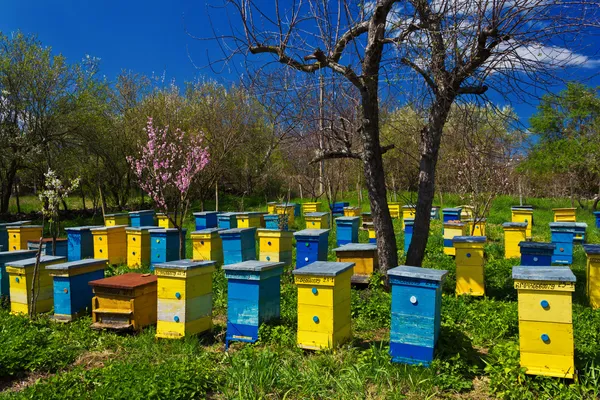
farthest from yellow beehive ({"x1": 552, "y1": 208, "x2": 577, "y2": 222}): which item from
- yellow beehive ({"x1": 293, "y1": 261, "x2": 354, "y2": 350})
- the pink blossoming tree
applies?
yellow beehive ({"x1": 293, "y1": 261, "x2": 354, "y2": 350})

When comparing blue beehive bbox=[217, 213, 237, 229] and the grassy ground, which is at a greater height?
blue beehive bbox=[217, 213, 237, 229]

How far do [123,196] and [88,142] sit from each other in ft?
16.4

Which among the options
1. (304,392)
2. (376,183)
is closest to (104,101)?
(376,183)

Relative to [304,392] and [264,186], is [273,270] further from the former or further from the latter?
[264,186]

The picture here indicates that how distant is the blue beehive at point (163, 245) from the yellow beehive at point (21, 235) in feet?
10.5

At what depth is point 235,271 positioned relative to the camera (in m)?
4.79

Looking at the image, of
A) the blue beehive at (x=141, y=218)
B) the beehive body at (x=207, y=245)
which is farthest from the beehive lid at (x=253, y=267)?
the blue beehive at (x=141, y=218)

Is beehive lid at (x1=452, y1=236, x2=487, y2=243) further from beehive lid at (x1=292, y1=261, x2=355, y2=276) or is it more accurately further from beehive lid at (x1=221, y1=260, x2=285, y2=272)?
beehive lid at (x1=221, y1=260, x2=285, y2=272)

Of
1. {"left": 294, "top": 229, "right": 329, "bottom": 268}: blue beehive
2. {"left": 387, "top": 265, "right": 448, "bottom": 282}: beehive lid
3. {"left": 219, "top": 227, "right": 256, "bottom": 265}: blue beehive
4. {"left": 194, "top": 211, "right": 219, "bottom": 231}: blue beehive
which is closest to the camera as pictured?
{"left": 387, "top": 265, "right": 448, "bottom": 282}: beehive lid

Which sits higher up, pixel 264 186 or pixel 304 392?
pixel 264 186

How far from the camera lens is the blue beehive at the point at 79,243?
9.39 m

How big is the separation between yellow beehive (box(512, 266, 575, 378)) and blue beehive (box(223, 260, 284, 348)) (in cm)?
237

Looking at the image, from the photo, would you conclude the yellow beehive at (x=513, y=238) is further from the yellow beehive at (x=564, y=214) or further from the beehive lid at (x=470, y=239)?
the yellow beehive at (x=564, y=214)

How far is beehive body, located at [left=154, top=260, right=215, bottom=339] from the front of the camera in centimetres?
490
